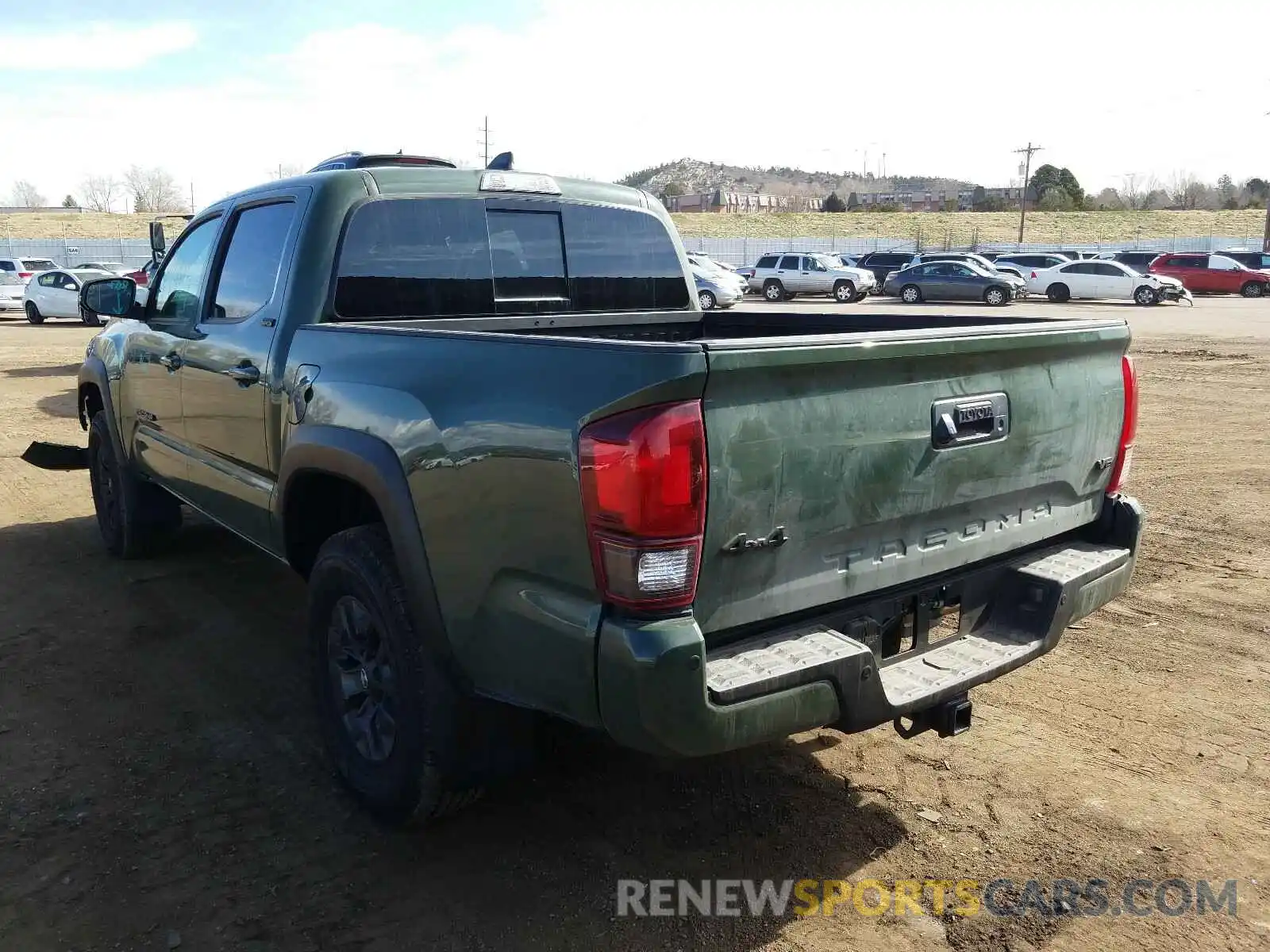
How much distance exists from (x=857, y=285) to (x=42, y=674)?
3417 centimetres

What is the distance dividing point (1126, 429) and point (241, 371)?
10.9 feet

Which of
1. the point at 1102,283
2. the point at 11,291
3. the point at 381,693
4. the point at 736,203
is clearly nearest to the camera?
the point at 381,693

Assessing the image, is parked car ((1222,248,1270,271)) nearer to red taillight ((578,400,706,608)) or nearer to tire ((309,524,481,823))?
tire ((309,524,481,823))

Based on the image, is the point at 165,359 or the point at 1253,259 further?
the point at 1253,259

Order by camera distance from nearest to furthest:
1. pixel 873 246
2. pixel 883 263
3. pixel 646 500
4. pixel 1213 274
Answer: pixel 646 500 < pixel 1213 274 < pixel 883 263 < pixel 873 246

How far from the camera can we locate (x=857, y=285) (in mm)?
36188

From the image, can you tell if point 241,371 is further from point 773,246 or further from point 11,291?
point 773,246

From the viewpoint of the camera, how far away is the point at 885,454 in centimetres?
277

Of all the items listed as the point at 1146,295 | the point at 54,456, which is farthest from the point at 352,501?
the point at 1146,295

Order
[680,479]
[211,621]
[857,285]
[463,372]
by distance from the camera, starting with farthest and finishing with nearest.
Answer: [857,285] < [211,621] < [463,372] < [680,479]

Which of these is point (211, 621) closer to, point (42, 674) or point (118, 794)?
point (42, 674)

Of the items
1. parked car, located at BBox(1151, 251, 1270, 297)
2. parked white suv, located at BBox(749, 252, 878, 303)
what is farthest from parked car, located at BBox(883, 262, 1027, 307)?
parked car, located at BBox(1151, 251, 1270, 297)

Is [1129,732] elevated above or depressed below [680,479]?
below

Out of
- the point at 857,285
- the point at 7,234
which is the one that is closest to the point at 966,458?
the point at 857,285
